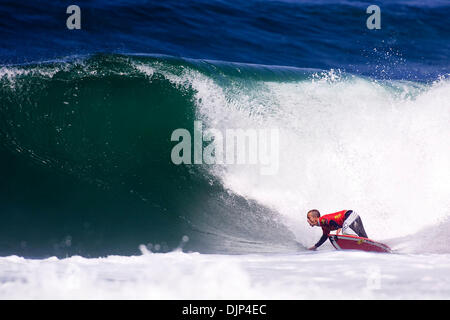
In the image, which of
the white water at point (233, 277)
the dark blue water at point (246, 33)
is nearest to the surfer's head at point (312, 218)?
the white water at point (233, 277)

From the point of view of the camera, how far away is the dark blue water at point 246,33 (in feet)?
31.1

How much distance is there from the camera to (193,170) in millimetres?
7055

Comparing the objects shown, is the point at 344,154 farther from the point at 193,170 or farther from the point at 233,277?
the point at 233,277

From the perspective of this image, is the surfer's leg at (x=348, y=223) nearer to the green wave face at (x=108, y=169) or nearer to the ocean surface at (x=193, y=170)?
the ocean surface at (x=193, y=170)

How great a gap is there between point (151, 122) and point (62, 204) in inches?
76.3

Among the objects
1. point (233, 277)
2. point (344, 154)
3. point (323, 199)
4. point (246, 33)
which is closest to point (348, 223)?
point (323, 199)

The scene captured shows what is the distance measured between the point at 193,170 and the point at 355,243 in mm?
2606

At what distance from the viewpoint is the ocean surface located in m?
4.54

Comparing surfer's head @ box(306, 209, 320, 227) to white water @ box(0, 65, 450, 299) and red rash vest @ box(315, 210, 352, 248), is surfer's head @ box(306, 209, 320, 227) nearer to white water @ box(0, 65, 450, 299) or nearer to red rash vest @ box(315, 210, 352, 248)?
red rash vest @ box(315, 210, 352, 248)

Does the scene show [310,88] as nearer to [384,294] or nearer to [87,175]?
[87,175]

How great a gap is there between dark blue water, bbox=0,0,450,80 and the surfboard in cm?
535

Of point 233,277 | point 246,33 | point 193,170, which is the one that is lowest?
point 233,277

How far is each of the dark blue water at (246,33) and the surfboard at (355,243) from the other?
17.5ft

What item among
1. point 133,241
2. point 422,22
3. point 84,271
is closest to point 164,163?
point 133,241
